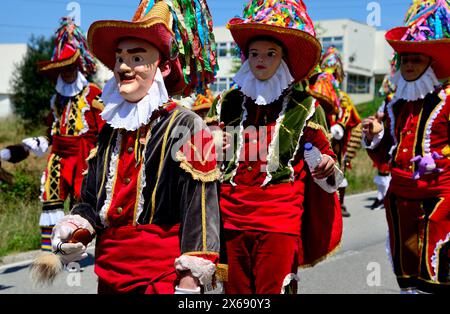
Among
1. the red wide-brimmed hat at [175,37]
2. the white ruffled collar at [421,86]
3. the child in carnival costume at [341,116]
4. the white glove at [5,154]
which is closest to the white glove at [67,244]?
the red wide-brimmed hat at [175,37]

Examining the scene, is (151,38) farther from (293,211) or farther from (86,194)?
(293,211)

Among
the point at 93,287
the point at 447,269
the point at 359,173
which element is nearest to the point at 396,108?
the point at 447,269

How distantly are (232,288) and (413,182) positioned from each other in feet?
5.46

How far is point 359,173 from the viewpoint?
17.1m

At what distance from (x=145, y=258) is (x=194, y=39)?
125cm

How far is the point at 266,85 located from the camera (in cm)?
435

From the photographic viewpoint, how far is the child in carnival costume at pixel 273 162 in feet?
13.7

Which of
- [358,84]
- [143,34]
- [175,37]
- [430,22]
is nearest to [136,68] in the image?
[143,34]

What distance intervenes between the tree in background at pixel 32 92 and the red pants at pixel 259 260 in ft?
61.6

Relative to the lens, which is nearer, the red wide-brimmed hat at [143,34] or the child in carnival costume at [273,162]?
the red wide-brimmed hat at [143,34]

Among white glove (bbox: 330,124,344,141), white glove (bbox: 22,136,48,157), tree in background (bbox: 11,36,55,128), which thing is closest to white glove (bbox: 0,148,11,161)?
white glove (bbox: 22,136,48,157)

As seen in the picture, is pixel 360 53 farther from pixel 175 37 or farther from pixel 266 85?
pixel 175 37

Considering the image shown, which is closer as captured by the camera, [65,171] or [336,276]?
[336,276]

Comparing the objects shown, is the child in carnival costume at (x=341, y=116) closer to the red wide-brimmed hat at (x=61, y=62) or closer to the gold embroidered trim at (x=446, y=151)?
the red wide-brimmed hat at (x=61, y=62)
